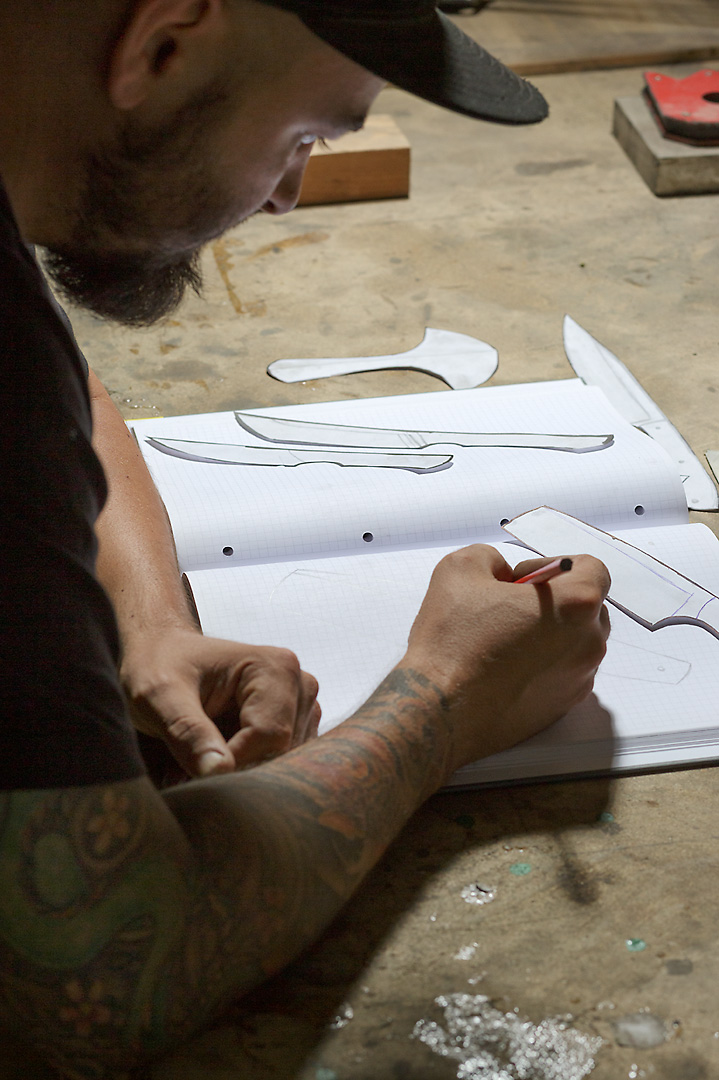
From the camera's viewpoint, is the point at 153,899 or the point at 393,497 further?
the point at 393,497

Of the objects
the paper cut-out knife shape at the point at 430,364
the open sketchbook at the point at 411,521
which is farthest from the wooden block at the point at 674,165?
the open sketchbook at the point at 411,521

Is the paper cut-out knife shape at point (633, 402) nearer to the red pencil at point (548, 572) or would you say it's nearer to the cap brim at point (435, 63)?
the red pencil at point (548, 572)

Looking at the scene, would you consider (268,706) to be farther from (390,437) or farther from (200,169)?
(390,437)

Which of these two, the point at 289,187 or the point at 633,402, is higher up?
the point at 289,187

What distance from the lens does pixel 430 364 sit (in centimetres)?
146

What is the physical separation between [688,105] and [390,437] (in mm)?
1383

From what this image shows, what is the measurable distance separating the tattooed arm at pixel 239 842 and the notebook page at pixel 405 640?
4 cm

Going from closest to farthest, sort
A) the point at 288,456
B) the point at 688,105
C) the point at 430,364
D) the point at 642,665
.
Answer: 1. the point at 642,665
2. the point at 288,456
3. the point at 430,364
4. the point at 688,105

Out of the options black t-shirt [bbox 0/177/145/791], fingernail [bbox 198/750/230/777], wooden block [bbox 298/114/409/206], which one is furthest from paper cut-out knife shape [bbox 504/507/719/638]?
wooden block [bbox 298/114/409/206]

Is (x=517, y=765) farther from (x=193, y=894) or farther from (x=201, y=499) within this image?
(x=201, y=499)

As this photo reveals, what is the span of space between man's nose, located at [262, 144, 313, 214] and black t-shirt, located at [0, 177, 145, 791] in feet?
0.94

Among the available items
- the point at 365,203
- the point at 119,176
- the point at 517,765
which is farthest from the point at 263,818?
the point at 365,203

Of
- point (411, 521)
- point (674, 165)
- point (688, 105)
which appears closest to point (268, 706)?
point (411, 521)

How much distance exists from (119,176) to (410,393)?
76 cm
